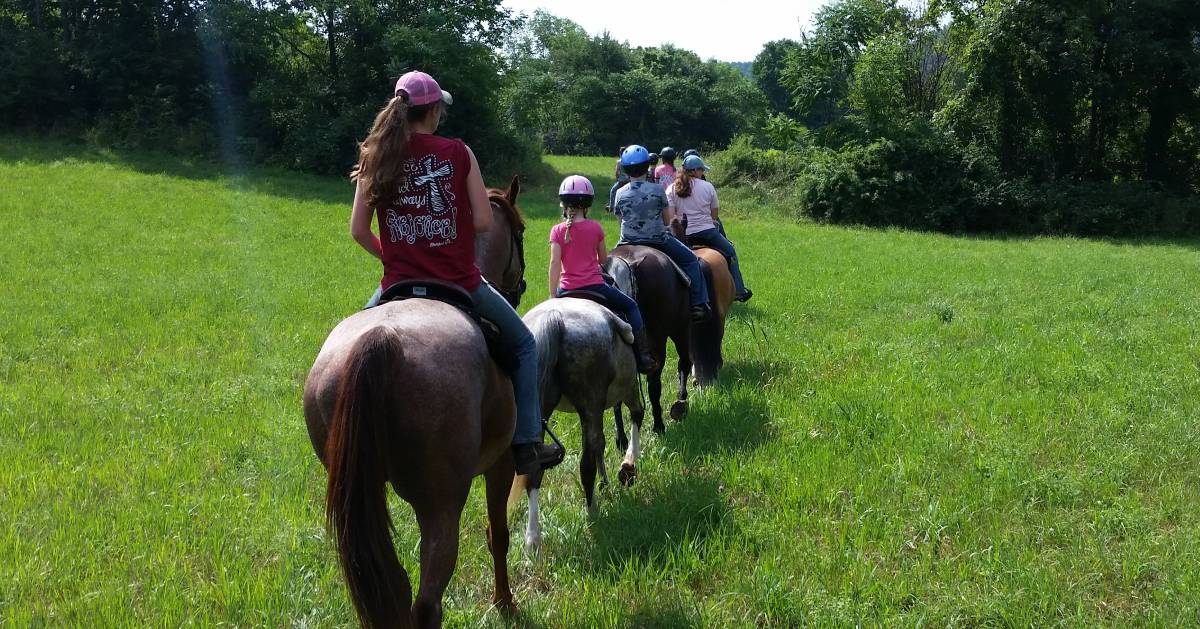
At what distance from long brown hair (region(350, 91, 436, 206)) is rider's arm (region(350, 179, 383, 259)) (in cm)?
6

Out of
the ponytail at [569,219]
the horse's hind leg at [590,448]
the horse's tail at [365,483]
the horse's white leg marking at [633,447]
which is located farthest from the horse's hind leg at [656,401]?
the horse's tail at [365,483]

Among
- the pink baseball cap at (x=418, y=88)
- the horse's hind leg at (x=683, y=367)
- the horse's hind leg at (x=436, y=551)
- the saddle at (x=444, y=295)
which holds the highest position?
the pink baseball cap at (x=418, y=88)

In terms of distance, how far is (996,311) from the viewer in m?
13.2

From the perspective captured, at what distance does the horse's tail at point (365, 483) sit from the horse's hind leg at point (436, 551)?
0.12 m

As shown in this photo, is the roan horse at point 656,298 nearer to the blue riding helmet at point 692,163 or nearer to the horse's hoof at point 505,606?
the blue riding helmet at point 692,163

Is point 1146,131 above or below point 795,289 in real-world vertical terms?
above

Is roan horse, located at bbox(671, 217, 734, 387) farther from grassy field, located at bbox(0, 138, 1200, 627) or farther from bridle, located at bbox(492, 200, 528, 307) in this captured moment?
bridle, located at bbox(492, 200, 528, 307)

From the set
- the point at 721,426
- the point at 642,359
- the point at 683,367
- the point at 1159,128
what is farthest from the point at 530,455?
the point at 1159,128

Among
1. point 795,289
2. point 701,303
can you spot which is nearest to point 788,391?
point 701,303

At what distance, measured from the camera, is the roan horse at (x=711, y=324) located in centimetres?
882

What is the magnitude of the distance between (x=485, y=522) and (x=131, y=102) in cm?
3325

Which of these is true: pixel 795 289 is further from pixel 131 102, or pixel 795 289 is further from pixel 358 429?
pixel 131 102

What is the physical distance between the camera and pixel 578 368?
5.42 metres

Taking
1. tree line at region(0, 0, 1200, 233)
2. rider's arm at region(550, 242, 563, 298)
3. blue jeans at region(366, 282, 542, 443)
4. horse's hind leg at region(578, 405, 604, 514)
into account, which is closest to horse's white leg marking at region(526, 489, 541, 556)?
horse's hind leg at region(578, 405, 604, 514)
